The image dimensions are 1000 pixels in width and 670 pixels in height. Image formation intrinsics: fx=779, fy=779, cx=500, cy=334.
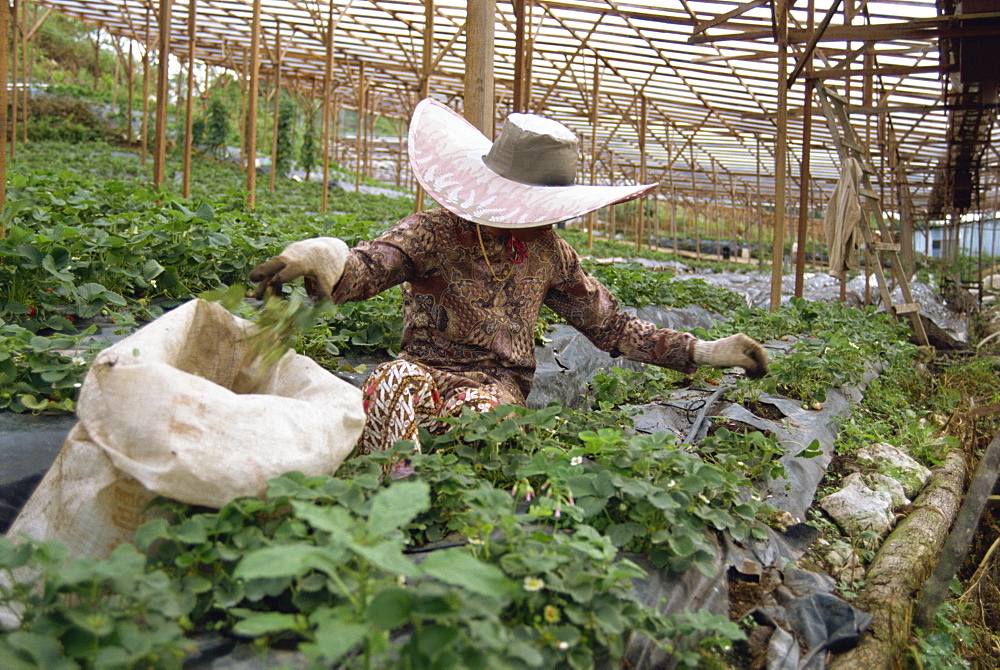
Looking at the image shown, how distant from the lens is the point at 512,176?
240 cm

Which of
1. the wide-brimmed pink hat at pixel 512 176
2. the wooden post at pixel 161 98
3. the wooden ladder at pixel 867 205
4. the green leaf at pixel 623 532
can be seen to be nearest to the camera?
the green leaf at pixel 623 532

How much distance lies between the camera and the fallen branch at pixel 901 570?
1.95 metres

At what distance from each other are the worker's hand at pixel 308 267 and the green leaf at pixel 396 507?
2.53 ft

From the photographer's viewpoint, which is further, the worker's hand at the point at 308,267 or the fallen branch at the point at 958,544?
the fallen branch at the point at 958,544

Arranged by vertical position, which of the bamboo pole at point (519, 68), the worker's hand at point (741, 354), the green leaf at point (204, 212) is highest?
the bamboo pole at point (519, 68)

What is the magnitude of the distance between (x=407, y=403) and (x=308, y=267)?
18.6 inches

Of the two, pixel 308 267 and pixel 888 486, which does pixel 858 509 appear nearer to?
pixel 888 486

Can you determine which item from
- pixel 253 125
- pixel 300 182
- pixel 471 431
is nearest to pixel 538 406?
pixel 471 431

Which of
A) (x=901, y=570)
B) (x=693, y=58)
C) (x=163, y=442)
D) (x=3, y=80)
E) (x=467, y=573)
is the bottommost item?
(x=901, y=570)

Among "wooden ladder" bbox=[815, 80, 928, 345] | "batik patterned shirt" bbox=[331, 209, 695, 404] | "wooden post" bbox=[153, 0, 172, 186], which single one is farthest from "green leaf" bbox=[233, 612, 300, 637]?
"wooden ladder" bbox=[815, 80, 928, 345]

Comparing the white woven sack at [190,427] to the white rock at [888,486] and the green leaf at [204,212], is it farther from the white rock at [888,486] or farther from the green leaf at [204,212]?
the white rock at [888,486]

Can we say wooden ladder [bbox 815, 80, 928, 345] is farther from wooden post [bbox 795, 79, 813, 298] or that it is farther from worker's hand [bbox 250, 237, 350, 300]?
worker's hand [bbox 250, 237, 350, 300]

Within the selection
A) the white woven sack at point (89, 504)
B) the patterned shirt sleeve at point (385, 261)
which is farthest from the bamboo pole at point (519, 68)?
the white woven sack at point (89, 504)

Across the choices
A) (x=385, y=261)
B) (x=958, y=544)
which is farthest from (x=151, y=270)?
(x=958, y=544)
